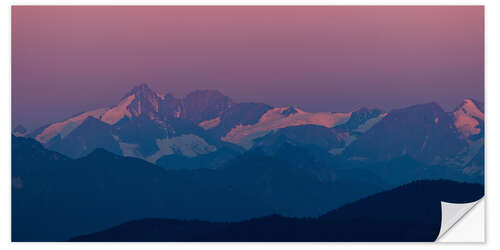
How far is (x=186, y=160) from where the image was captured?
45.7 ft

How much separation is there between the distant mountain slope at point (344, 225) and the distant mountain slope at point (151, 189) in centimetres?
15

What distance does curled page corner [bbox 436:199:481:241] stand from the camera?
13.3m

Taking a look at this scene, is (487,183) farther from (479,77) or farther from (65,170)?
(65,170)

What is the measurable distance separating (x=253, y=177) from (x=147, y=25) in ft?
9.62

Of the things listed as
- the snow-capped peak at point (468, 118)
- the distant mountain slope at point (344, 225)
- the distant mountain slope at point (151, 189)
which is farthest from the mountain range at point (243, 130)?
the distant mountain slope at point (344, 225)

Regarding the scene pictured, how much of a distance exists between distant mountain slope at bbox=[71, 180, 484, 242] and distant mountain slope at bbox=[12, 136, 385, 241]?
147 millimetres

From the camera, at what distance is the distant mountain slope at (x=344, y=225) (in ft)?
43.0

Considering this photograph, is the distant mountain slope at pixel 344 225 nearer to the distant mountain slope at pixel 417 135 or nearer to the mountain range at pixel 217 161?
the mountain range at pixel 217 161

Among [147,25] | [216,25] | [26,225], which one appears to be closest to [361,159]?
[216,25]

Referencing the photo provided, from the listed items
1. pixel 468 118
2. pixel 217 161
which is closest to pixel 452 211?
pixel 468 118

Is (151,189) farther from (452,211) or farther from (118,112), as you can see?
(452,211)

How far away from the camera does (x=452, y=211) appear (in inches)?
525

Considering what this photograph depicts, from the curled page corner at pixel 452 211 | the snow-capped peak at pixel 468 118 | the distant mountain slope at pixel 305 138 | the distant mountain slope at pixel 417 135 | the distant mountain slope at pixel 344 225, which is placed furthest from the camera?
the distant mountain slope at pixel 305 138

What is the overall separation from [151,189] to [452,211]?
4.67 metres
